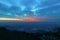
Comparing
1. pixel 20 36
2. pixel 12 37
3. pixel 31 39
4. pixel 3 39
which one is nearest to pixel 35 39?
pixel 31 39

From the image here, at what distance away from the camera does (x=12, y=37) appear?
15.2 meters

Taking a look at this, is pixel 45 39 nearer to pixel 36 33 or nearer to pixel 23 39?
pixel 23 39

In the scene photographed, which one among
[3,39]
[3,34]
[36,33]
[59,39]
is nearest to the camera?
[3,39]

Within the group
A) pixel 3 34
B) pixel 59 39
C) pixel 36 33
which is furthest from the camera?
pixel 36 33

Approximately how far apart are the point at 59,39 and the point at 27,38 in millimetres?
3384

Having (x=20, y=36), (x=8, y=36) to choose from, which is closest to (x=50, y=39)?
(x=20, y=36)

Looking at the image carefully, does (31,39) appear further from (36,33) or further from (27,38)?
(36,33)

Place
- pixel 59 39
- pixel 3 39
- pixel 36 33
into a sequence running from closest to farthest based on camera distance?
pixel 3 39 < pixel 59 39 < pixel 36 33

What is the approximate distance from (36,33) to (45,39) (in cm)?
449

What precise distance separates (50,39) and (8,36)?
4.24m

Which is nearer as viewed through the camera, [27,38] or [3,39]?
[3,39]

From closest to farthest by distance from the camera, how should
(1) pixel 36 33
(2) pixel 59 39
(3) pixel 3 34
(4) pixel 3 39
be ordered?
(4) pixel 3 39 < (3) pixel 3 34 < (2) pixel 59 39 < (1) pixel 36 33

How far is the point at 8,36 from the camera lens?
15.0m

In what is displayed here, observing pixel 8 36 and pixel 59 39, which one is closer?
pixel 8 36
